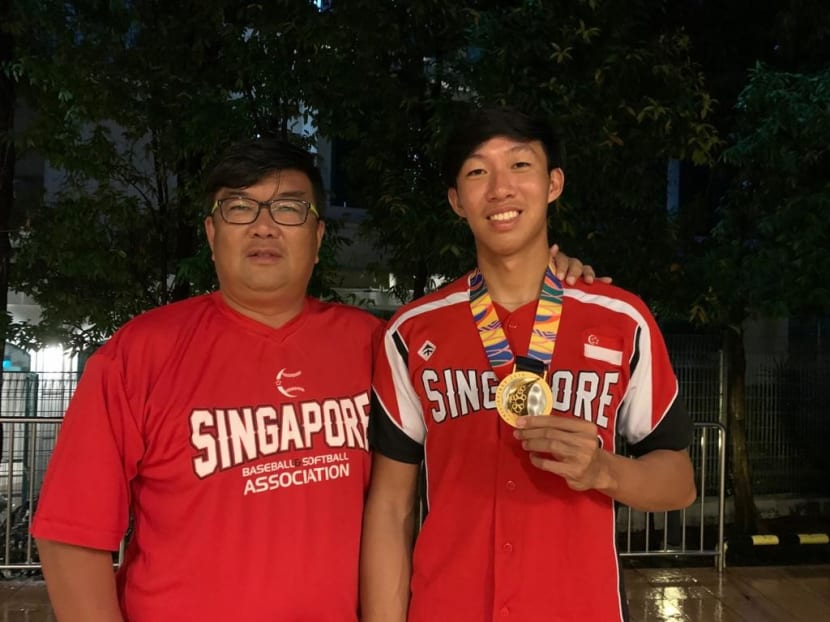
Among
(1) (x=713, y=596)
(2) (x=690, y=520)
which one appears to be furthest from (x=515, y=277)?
(2) (x=690, y=520)

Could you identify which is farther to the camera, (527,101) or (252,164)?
(527,101)

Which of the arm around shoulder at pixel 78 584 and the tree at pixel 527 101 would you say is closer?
the arm around shoulder at pixel 78 584

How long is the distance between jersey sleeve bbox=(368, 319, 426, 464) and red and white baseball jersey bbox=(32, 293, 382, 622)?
11 centimetres

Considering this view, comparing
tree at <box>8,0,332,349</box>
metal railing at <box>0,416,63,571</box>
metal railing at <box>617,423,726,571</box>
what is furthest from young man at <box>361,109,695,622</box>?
metal railing at <box>617,423,726,571</box>

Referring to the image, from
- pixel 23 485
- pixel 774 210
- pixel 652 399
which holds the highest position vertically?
pixel 774 210

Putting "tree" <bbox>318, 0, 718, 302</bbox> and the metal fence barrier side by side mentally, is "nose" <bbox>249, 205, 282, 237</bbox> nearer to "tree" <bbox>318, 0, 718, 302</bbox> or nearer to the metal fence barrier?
"tree" <bbox>318, 0, 718, 302</bbox>

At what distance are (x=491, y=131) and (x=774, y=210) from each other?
6955 mm

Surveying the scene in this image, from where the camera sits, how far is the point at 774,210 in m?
8.50

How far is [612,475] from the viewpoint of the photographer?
2.27 metres

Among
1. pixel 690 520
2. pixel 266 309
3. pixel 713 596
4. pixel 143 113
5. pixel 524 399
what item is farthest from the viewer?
pixel 690 520

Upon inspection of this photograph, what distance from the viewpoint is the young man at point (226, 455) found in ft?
8.01

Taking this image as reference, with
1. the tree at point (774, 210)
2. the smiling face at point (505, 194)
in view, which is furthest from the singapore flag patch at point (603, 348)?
the tree at point (774, 210)

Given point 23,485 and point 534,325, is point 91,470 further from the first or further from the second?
point 23,485

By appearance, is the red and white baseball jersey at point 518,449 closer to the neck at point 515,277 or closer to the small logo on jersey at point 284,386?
the neck at point 515,277
